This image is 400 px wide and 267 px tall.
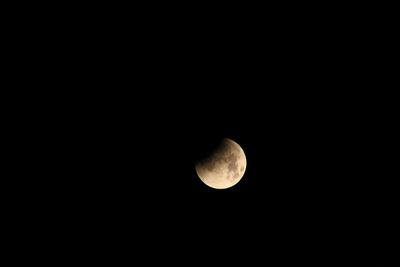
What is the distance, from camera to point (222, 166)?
4660 millimetres

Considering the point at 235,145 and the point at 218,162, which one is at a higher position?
the point at 235,145

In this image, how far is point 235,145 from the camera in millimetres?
5008

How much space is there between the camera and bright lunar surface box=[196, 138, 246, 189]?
184 inches

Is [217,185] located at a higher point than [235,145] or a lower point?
lower

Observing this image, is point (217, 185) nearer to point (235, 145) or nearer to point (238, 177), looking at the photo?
point (238, 177)

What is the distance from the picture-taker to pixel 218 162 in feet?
15.3

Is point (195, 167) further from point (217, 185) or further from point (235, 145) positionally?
point (235, 145)

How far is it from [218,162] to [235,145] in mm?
588

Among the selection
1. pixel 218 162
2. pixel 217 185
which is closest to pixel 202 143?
pixel 218 162

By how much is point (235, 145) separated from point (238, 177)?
64 cm

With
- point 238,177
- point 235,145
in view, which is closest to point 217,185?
point 238,177

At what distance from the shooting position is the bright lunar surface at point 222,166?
4.68 m

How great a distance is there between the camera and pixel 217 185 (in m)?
4.89

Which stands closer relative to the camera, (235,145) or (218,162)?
(218,162)
